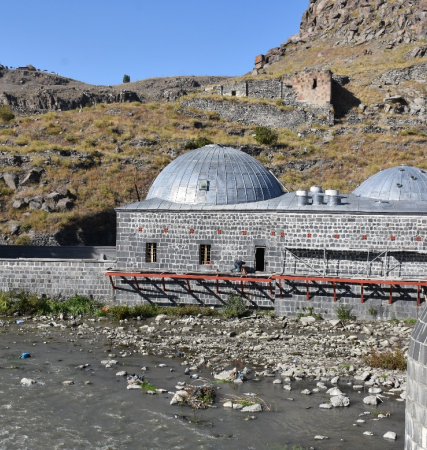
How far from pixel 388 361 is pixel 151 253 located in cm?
949

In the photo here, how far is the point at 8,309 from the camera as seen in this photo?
20.4 m

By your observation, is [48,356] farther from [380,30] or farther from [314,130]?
[380,30]

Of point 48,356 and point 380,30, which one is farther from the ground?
point 380,30

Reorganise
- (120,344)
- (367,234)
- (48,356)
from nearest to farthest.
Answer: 1. (48,356)
2. (120,344)
3. (367,234)

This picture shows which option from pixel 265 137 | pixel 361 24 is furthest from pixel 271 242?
pixel 361 24

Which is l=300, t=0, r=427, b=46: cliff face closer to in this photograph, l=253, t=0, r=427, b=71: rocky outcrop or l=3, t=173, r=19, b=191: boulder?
l=253, t=0, r=427, b=71: rocky outcrop

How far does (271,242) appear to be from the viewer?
20.2 metres

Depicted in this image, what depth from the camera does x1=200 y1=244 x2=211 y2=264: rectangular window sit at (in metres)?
20.9

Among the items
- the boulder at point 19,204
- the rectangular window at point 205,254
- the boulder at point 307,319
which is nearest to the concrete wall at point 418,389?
the boulder at point 307,319

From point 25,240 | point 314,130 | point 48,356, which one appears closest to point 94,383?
point 48,356

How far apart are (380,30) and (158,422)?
5836 centimetres

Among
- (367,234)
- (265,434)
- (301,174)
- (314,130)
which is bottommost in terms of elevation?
(265,434)

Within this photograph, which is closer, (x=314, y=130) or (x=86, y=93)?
(x=314, y=130)

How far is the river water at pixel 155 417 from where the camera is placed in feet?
36.2
